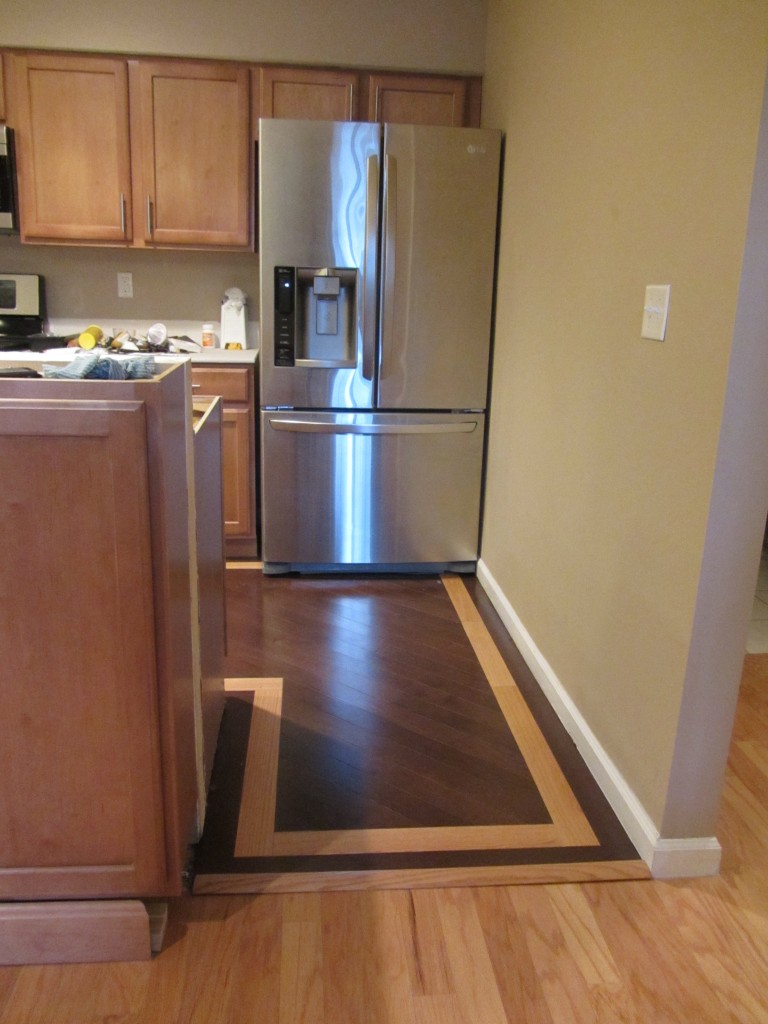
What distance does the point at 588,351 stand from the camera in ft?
7.22

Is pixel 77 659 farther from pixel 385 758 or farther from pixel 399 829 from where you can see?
pixel 385 758

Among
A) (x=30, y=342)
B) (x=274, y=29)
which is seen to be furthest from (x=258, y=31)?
(x=30, y=342)

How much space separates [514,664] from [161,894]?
1498mm

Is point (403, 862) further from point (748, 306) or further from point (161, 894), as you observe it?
point (748, 306)

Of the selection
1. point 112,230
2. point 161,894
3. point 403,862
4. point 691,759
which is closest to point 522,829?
point 403,862

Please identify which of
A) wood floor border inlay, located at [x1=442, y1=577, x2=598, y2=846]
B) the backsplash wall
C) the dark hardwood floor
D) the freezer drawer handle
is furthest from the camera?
the backsplash wall

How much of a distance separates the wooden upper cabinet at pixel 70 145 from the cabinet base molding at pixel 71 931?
2816 mm

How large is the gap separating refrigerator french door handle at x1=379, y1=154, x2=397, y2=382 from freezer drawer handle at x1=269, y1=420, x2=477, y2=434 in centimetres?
24

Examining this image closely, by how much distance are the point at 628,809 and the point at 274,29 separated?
3.26 m

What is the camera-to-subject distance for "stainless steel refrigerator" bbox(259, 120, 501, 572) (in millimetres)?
3057

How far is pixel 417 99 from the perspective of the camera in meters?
3.50

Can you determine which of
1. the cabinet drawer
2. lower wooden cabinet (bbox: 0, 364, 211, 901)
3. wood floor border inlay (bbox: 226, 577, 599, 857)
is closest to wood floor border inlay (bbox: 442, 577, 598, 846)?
wood floor border inlay (bbox: 226, 577, 599, 857)

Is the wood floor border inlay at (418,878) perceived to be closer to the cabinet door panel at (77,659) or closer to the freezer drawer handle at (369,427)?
the cabinet door panel at (77,659)

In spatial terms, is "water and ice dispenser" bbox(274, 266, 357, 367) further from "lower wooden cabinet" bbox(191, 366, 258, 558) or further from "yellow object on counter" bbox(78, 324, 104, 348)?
"yellow object on counter" bbox(78, 324, 104, 348)
